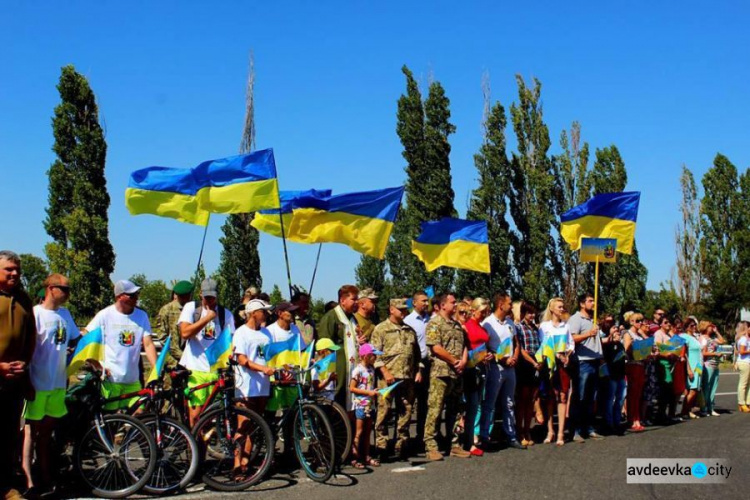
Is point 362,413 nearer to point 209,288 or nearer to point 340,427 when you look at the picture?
point 340,427

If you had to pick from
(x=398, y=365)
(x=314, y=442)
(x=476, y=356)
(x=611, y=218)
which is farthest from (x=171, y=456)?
(x=611, y=218)

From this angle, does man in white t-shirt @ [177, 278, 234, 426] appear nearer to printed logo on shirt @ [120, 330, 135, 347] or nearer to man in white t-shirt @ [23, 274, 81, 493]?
printed logo on shirt @ [120, 330, 135, 347]

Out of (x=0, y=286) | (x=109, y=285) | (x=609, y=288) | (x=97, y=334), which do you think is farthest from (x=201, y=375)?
(x=609, y=288)

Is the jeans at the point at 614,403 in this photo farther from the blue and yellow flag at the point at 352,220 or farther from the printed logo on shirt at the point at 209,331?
the printed logo on shirt at the point at 209,331

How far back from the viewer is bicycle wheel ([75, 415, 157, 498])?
22.7 ft

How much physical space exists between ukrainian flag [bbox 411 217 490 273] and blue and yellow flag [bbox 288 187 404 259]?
2.23 metres

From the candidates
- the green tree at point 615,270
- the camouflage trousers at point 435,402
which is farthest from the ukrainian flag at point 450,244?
the green tree at point 615,270

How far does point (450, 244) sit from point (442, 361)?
5836 millimetres

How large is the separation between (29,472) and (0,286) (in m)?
1.77

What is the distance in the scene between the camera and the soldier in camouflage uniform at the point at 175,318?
932cm

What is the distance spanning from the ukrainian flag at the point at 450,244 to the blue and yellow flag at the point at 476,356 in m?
5.28

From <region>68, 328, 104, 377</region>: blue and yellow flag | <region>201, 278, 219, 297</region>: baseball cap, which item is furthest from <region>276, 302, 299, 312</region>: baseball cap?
<region>68, 328, 104, 377</region>: blue and yellow flag

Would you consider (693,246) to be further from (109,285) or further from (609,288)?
(109,285)

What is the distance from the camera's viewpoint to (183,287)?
367 inches
